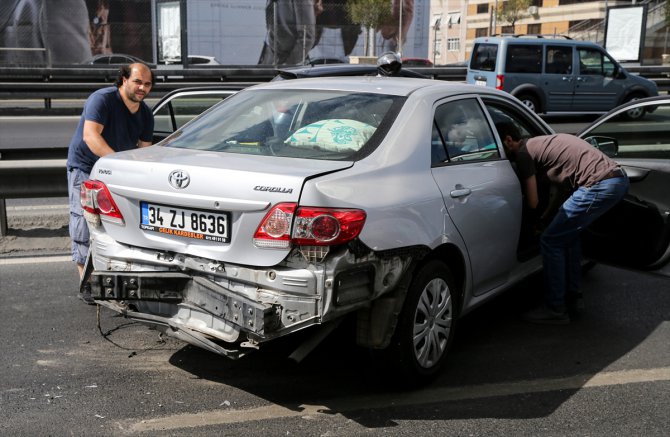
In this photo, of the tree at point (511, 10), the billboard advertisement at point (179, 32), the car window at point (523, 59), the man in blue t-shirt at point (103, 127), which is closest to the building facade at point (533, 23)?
the tree at point (511, 10)

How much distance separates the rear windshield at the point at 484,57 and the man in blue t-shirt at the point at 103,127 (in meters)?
14.4

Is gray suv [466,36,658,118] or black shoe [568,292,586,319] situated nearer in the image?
black shoe [568,292,586,319]

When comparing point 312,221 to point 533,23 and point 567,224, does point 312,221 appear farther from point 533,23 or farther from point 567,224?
point 533,23

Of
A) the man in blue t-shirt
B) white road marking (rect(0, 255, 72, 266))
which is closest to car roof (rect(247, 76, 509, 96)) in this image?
the man in blue t-shirt

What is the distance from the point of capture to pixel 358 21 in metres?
28.0

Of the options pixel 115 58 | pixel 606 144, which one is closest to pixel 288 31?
pixel 115 58

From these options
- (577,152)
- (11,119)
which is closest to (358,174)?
(577,152)

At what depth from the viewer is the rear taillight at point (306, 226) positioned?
3279 millimetres

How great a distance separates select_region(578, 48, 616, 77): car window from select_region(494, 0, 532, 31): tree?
27431 mm

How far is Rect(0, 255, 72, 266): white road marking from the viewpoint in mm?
6262

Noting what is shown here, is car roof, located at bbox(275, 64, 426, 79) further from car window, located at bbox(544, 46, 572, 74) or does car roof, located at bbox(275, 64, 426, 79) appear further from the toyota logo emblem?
car window, located at bbox(544, 46, 572, 74)

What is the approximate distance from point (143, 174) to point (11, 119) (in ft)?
52.0

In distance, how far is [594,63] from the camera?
60.6 feet

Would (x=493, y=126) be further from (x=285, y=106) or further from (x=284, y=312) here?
(x=284, y=312)
